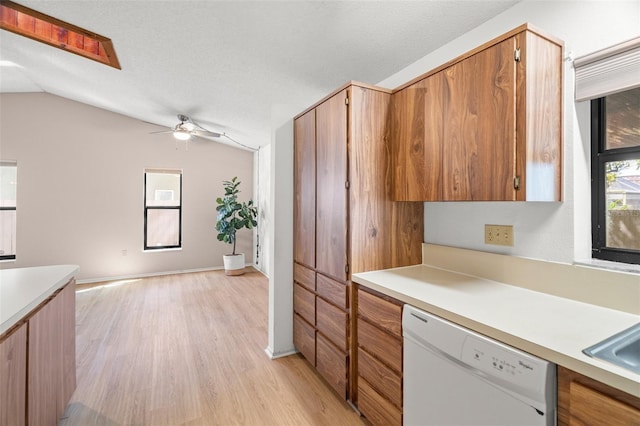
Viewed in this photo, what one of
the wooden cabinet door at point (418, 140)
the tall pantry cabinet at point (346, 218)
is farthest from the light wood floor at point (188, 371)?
the wooden cabinet door at point (418, 140)

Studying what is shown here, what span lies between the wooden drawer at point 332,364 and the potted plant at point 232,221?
3774 millimetres

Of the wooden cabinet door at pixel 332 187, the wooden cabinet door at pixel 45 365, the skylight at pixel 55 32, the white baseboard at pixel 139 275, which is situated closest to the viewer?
the wooden cabinet door at pixel 45 365

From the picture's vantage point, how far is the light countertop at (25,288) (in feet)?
3.93

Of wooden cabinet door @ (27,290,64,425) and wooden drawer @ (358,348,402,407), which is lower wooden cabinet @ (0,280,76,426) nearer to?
wooden cabinet door @ (27,290,64,425)

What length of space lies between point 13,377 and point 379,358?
1648mm

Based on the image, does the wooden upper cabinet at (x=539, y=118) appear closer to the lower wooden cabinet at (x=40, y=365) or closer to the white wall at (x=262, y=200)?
the lower wooden cabinet at (x=40, y=365)

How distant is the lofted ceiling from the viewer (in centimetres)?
176

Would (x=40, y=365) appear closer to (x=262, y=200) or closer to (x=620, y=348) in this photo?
(x=620, y=348)

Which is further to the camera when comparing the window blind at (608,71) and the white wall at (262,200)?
the white wall at (262,200)

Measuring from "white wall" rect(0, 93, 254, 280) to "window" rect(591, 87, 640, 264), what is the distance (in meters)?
5.80

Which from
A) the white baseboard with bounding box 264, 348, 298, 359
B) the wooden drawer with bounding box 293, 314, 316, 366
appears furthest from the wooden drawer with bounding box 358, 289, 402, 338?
the white baseboard with bounding box 264, 348, 298, 359

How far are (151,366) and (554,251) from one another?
2992 millimetres

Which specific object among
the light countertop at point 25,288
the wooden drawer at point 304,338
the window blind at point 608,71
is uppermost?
the window blind at point 608,71

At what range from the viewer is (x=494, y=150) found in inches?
53.1
